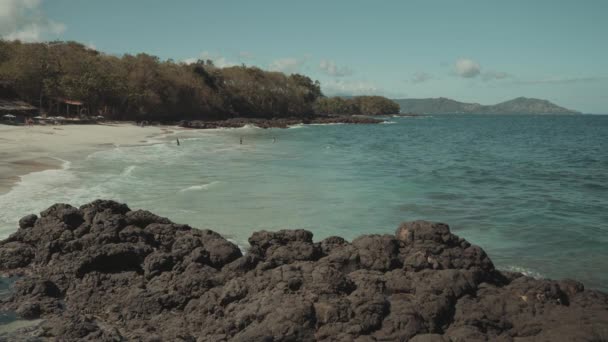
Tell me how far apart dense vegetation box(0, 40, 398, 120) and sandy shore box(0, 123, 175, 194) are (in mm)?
15075

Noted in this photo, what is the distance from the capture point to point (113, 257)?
10.0m

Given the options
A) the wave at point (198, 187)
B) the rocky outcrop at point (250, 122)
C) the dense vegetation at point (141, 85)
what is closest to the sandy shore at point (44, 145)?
the wave at point (198, 187)

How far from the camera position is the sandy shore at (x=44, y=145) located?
2411cm

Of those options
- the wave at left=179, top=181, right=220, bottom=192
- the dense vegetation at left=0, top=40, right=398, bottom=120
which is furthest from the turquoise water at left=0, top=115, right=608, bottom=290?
the dense vegetation at left=0, top=40, right=398, bottom=120

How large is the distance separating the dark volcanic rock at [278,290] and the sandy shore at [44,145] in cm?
1068

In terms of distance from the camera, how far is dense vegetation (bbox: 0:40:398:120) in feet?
207

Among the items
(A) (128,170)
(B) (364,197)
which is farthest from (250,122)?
(B) (364,197)

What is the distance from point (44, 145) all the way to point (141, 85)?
48.6m

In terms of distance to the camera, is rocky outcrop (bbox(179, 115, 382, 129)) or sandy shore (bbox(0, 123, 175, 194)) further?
rocky outcrop (bbox(179, 115, 382, 129))

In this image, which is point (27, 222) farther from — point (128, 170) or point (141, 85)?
point (141, 85)

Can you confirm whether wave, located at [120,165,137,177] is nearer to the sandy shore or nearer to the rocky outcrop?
the sandy shore

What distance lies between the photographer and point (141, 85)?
81.5m

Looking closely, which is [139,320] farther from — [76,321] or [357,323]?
[357,323]

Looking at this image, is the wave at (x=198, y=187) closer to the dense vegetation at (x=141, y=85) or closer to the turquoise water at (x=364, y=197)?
the turquoise water at (x=364, y=197)
